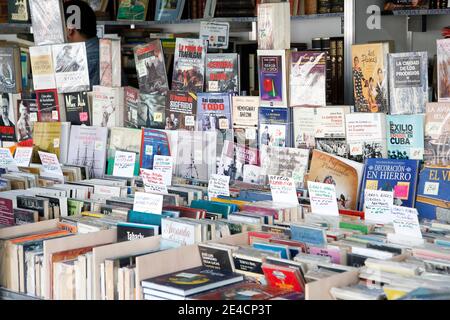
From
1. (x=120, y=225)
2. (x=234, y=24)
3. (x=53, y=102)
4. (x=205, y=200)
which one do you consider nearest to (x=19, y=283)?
(x=120, y=225)

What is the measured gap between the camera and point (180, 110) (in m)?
5.52

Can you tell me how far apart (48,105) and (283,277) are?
10.4 ft

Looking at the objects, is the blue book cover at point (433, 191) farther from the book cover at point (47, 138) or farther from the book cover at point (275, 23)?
the book cover at point (47, 138)

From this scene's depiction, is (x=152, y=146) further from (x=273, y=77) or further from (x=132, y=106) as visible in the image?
(x=273, y=77)

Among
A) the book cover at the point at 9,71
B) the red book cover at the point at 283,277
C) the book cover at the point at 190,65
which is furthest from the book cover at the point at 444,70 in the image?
the book cover at the point at 9,71

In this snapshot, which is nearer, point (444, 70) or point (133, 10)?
point (444, 70)

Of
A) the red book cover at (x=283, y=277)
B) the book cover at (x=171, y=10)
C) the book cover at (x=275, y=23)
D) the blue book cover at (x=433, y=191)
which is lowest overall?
the red book cover at (x=283, y=277)

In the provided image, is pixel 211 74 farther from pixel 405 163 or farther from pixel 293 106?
pixel 405 163

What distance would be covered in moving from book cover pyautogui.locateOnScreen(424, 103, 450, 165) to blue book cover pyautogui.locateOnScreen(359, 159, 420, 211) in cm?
10

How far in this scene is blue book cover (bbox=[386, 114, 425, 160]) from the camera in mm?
4602

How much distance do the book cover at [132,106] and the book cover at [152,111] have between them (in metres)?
0.04

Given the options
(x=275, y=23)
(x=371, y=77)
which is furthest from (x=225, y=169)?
(x=371, y=77)

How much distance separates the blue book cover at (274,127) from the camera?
16.6ft
